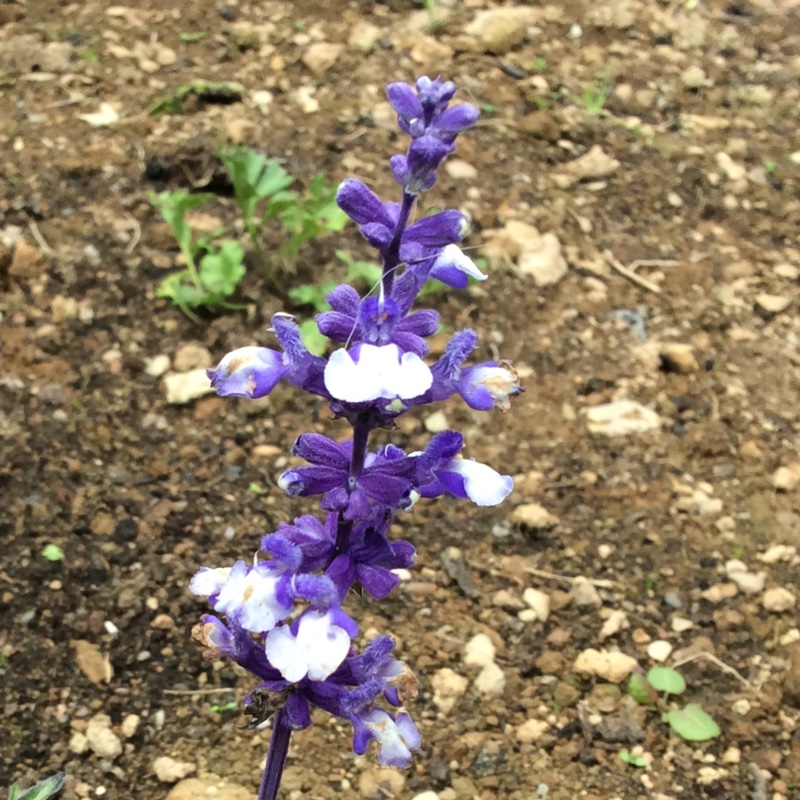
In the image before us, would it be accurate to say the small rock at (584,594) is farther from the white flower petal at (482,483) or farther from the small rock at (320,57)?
the small rock at (320,57)

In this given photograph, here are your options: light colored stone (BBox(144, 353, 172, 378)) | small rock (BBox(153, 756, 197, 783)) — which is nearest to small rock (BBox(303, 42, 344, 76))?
light colored stone (BBox(144, 353, 172, 378))

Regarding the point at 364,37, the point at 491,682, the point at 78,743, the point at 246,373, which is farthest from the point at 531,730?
the point at 364,37

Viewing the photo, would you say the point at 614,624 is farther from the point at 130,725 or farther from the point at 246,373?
the point at 246,373

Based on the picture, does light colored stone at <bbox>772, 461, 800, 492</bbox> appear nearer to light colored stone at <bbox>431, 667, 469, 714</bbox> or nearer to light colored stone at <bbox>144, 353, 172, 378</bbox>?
light colored stone at <bbox>431, 667, 469, 714</bbox>

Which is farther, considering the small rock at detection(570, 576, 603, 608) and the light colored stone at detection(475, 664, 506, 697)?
the small rock at detection(570, 576, 603, 608)

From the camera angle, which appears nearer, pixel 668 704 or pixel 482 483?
pixel 482 483

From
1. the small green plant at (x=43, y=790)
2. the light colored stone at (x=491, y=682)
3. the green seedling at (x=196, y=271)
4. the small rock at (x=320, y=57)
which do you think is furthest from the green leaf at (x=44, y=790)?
the small rock at (x=320, y=57)
